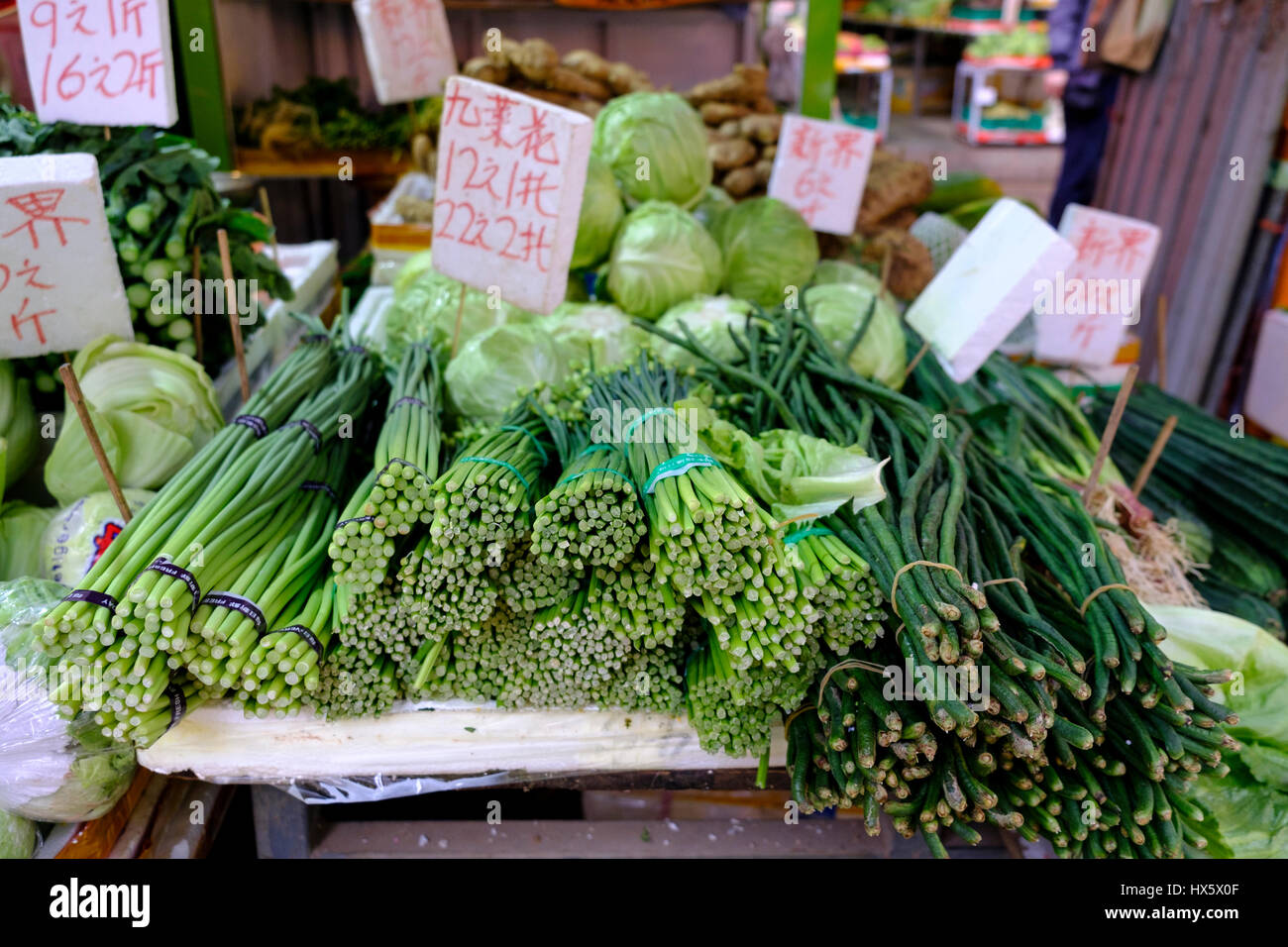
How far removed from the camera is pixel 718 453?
1601 mm

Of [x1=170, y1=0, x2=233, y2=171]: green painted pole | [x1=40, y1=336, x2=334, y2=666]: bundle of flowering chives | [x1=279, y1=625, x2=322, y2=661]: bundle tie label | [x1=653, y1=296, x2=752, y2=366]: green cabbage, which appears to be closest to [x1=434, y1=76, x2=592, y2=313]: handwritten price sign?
[x1=653, y1=296, x2=752, y2=366]: green cabbage

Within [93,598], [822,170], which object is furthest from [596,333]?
[93,598]

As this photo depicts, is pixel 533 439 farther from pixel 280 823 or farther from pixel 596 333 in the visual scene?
pixel 280 823

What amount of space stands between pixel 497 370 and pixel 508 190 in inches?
17.3

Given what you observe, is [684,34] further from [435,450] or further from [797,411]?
[435,450]

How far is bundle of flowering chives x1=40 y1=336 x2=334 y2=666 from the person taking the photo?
1.32m

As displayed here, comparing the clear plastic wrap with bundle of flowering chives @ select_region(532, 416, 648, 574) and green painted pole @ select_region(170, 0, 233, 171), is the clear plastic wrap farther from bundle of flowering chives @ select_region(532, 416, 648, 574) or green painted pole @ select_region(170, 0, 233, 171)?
green painted pole @ select_region(170, 0, 233, 171)

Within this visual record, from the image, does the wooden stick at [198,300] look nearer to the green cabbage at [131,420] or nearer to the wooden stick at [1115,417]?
the green cabbage at [131,420]

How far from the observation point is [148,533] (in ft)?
4.87

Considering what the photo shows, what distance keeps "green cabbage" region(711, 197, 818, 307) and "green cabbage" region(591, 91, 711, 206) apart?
0.25m

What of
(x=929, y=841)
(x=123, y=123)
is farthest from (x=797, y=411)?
(x=123, y=123)

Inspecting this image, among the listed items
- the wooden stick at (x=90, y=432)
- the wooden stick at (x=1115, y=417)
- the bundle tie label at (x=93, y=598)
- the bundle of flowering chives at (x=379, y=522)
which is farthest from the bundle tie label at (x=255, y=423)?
the wooden stick at (x=1115, y=417)

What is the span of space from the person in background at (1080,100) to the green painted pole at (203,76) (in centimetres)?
449

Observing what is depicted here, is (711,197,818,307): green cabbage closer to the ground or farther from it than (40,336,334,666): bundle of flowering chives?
farther from it
